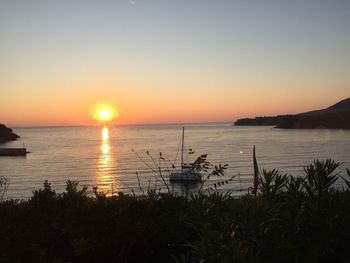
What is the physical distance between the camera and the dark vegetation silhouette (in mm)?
3314

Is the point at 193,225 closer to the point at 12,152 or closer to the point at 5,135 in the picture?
the point at 12,152

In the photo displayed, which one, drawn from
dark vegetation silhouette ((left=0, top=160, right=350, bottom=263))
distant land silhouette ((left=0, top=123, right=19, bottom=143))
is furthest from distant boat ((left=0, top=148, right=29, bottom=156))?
dark vegetation silhouette ((left=0, top=160, right=350, bottom=263))

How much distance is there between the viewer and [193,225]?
3.72 meters

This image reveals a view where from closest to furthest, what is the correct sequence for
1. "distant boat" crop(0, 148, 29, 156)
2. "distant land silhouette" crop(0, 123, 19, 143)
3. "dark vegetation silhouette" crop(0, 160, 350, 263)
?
"dark vegetation silhouette" crop(0, 160, 350, 263), "distant boat" crop(0, 148, 29, 156), "distant land silhouette" crop(0, 123, 19, 143)

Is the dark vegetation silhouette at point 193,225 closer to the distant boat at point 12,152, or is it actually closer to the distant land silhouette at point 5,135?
the distant boat at point 12,152

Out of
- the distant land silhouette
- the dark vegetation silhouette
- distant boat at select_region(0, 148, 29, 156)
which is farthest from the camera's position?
the distant land silhouette

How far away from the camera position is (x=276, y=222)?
343cm

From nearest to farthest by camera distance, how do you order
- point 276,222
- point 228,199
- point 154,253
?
1. point 276,222
2. point 228,199
3. point 154,253

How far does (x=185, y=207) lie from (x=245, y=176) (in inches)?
2166

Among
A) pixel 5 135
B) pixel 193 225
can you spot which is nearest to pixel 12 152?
pixel 5 135

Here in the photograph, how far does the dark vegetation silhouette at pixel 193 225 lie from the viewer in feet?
10.9

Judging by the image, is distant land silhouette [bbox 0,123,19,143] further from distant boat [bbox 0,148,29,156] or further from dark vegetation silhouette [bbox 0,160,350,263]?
dark vegetation silhouette [bbox 0,160,350,263]


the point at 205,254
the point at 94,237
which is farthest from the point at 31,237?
the point at 205,254

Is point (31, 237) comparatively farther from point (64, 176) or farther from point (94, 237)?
point (64, 176)
